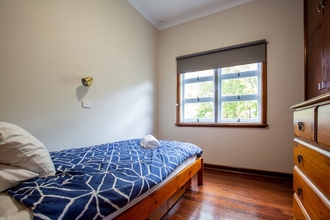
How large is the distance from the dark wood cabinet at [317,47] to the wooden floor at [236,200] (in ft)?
3.97

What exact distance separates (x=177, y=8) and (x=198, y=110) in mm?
1955

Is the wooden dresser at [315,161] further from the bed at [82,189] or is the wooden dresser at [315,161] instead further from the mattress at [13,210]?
the mattress at [13,210]

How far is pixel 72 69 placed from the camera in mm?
1777

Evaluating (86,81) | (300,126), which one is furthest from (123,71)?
(300,126)

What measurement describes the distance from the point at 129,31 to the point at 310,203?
293 cm

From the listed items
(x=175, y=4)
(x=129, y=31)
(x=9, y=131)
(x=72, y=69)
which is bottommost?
(x=9, y=131)

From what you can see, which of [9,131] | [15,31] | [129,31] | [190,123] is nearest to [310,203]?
[9,131]

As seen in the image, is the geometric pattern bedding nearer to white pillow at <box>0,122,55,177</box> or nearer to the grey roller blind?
white pillow at <box>0,122,55,177</box>

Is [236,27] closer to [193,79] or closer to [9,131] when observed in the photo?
[193,79]

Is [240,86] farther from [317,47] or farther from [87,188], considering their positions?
[87,188]

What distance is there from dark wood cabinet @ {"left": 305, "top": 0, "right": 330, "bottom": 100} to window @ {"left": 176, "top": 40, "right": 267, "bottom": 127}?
582 millimetres

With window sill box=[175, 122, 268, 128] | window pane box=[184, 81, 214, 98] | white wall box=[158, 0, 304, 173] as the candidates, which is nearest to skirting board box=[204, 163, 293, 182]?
white wall box=[158, 0, 304, 173]

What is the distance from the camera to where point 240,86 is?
2.64 meters

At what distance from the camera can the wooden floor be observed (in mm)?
1401
